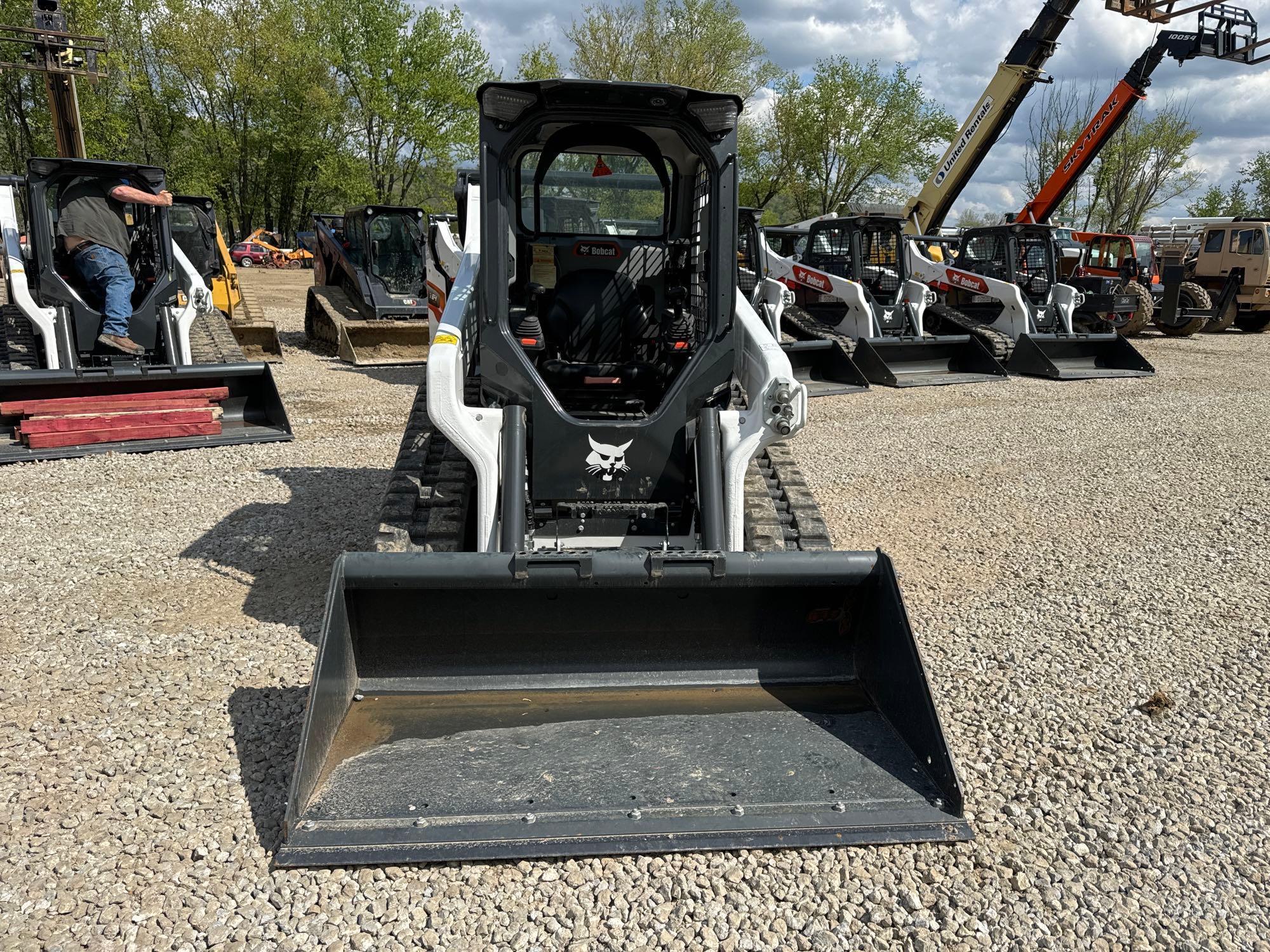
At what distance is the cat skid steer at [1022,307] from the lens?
511 inches

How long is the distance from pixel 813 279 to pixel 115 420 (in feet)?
31.5

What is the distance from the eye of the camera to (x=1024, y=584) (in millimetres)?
4922

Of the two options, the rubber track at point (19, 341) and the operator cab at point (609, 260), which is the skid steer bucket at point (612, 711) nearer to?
the operator cab at point (609, 260)

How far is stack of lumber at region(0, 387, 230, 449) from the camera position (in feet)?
23.4

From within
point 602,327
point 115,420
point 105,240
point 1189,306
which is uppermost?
point 105,240

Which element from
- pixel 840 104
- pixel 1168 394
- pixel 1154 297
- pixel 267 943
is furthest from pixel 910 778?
pixel 840 104

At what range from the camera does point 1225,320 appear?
63.7 ft

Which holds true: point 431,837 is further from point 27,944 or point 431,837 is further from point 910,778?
point 910,778

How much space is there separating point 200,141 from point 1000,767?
4263 centimetres

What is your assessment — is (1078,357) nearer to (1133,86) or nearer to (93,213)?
(1133,86)

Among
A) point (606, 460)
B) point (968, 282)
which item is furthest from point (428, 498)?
point (968, 282)

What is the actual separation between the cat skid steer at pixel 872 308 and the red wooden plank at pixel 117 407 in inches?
298

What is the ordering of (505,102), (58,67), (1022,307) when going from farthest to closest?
(58,67) < (1022,307) < (505,102)

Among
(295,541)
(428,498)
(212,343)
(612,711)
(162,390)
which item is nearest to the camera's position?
(612,711)
